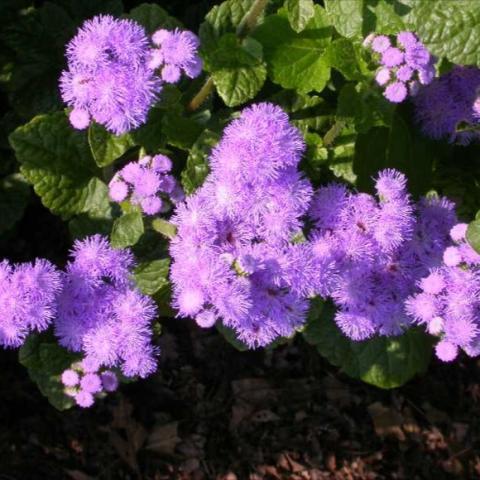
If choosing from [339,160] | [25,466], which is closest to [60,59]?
[339,160]

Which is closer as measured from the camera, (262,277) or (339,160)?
(262,277)

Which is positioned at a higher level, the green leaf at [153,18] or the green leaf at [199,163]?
the green leaf at [153,18]

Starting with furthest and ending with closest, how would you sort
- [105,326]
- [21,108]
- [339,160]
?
1. [21,108]
2. [339,160]
3. [105,326]

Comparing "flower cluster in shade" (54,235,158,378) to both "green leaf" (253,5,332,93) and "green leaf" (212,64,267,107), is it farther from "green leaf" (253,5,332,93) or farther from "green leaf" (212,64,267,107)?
"green leaf" (253,5,332,93)

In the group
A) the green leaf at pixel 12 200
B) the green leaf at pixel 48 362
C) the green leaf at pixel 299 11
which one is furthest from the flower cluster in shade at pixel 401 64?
the green leaf at pixel 12 200

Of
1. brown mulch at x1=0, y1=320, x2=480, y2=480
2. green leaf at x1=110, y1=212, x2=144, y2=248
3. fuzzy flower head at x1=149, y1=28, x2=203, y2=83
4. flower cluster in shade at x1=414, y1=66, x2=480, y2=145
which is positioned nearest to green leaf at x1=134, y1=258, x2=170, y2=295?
green leaf at x1=110, y1=212, x2=144, y2=248

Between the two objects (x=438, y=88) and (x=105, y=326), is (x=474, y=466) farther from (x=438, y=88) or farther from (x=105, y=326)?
(x=105, y=326)

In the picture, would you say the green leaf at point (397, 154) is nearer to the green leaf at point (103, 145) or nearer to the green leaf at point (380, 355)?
the green leaf at point (380, 355)
